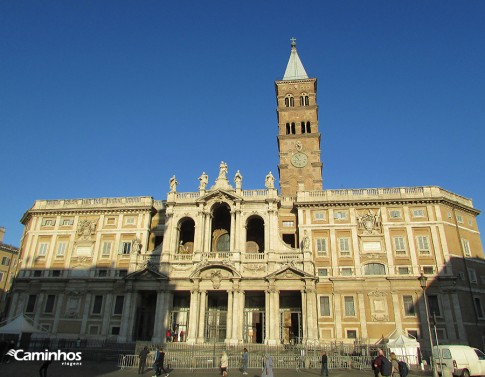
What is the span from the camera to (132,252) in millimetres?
41219

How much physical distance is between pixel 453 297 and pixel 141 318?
3099cm

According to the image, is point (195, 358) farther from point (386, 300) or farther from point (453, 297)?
point (453, 297)

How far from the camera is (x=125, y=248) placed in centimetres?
4378

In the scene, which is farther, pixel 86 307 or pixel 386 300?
pixel 86 307

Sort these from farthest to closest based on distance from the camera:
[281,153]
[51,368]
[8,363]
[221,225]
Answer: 1. [281,153]
2. [221,225]
3. [8,363]
4. [51,368]

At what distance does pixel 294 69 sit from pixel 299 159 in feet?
60.4

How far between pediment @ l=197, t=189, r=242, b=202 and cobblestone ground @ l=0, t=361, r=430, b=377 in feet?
64.7

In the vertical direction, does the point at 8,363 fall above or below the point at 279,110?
below

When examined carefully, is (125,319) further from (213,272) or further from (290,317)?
(290,317)

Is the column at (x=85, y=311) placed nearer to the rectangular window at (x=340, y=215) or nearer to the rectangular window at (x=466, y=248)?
the rectangular window at (x=340, y=215)

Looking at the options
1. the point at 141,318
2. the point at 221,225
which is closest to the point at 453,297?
the point at 221,225

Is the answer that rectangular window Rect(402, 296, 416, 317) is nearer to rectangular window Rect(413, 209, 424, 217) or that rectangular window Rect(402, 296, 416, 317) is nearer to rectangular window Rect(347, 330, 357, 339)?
rectangular window Rect(347, 330, 357, 339)

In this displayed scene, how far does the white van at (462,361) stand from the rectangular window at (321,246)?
17848 millimetres

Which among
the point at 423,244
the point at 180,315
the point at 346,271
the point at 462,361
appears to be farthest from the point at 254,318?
the point at 462,361
